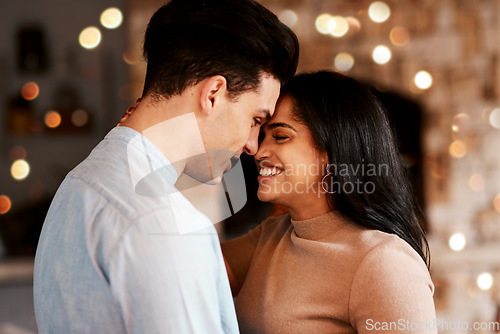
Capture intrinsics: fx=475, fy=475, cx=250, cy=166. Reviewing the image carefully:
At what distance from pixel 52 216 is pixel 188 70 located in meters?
0.35

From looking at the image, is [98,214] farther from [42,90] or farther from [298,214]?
[42,90]

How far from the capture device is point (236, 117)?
0.96 metres

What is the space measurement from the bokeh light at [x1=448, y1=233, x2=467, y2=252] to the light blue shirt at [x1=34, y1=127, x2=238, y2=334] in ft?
7.62

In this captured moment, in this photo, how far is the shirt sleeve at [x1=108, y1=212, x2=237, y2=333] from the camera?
68cm

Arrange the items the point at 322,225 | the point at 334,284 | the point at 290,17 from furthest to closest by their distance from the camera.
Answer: the point at 290,17 < the point at 322,225 < the point at 334,284

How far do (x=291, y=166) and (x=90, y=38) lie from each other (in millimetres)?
2353

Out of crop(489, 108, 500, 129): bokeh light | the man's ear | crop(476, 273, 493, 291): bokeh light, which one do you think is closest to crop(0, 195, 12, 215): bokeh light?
the man's ear

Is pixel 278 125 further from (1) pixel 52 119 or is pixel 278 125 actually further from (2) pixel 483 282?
(1) pixel 52 119

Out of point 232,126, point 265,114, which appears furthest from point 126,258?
point 265,114

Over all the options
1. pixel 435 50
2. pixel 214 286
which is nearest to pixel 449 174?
pixel 435 50

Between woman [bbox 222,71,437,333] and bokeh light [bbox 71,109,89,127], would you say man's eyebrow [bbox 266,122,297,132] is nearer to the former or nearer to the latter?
woman [bbox 222,71,437,333]

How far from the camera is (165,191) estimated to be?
0.77 meters

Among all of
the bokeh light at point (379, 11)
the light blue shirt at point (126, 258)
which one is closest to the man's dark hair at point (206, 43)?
the light blue shirt at point (126, 258)

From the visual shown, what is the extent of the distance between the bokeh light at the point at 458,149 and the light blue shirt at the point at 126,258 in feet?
7.69
